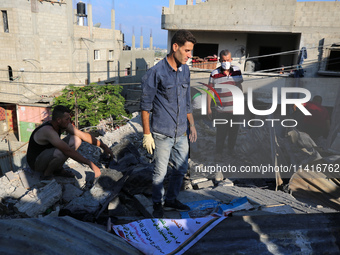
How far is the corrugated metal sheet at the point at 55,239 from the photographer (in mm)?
1718

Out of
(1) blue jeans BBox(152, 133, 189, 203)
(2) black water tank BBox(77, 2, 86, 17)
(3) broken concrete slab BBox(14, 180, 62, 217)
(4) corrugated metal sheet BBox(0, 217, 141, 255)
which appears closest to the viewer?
(4) corrugated metal sheet BBox(0, 217, 141, 255)

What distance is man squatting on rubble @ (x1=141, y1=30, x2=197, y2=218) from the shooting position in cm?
287

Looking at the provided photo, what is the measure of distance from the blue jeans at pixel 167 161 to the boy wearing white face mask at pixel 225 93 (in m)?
2.44

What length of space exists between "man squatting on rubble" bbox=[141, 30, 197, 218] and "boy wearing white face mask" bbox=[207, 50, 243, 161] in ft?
7.98

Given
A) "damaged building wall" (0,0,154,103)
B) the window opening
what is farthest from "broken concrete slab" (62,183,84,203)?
the window opening

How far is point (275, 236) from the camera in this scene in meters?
2.31

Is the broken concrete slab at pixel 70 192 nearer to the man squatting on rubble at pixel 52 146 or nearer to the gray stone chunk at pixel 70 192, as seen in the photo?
the gray stone chunk at pixel 70 192

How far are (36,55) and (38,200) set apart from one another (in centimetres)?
1988

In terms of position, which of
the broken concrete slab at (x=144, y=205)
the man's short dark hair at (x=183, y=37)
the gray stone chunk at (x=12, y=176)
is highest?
the man's short dark hair at (x=183, y=37)

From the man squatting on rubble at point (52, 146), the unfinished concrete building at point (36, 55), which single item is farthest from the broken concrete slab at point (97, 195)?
the unfinished concrete building at point (36, 55)

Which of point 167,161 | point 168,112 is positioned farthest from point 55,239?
point 168,112

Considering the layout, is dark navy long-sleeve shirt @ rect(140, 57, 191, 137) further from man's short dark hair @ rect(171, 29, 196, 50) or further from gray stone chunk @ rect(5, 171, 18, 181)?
gray stone chunk @ rect(5, 171, 18, 181)

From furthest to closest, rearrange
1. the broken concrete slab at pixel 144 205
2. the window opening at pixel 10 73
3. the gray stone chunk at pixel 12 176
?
the window opening at pixel 10 73
the gray stone chunk at pixel 12 176
the broken concrete slab at pixel 144 205

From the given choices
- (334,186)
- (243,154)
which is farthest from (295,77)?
(334,186)
